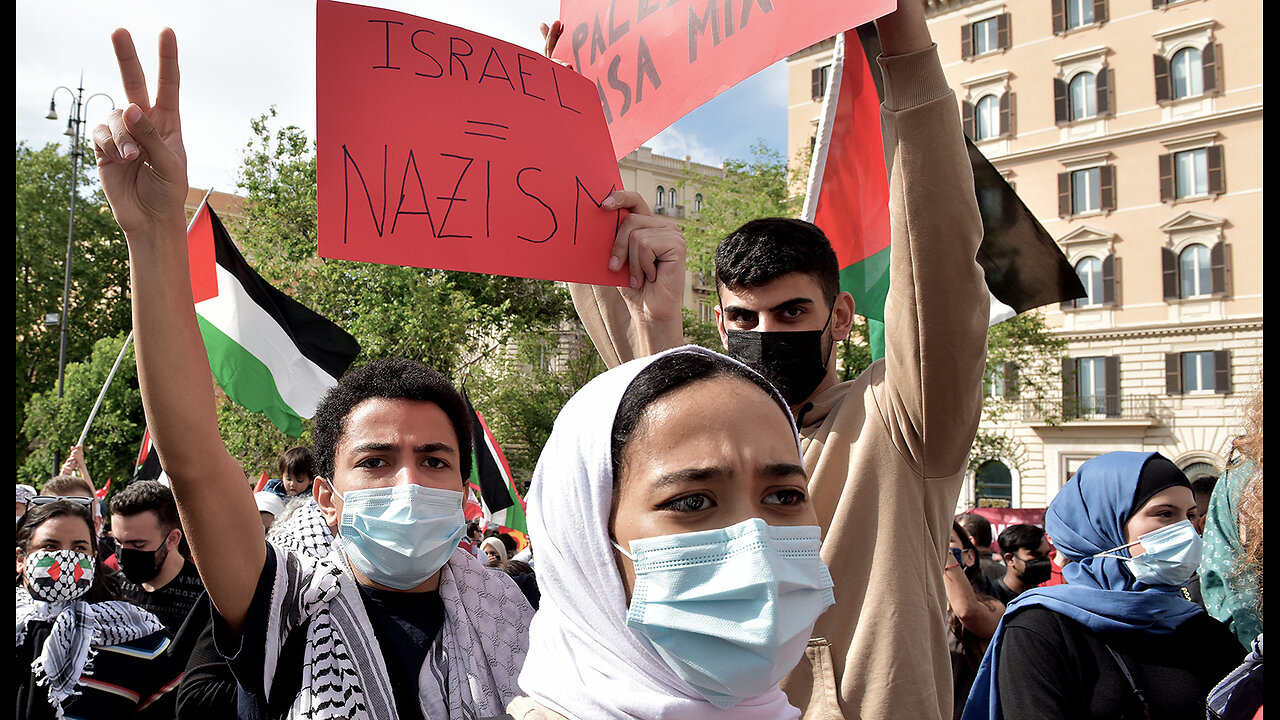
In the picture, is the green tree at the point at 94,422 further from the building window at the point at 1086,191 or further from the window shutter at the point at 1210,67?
the window shutter at the point at 1210,67

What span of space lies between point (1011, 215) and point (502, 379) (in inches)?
953

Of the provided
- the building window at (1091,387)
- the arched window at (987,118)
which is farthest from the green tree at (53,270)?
the building window at (1091,387)

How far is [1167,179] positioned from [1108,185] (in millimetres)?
1726

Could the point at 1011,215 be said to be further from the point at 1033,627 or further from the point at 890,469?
Result: the point at 890,469

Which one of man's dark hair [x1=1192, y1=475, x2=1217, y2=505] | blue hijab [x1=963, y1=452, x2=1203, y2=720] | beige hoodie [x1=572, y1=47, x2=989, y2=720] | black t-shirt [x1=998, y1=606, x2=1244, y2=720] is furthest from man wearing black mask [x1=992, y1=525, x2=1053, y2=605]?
beige hoodie [x1=572, y1=47, x2=989, y2=720]

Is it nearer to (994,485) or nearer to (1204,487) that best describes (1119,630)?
(1204,487)

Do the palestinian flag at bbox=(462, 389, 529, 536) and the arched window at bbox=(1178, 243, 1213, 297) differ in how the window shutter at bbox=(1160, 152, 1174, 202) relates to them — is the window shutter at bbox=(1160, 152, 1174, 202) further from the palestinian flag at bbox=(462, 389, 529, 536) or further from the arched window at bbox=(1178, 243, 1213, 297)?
the palestinian flag at bbox=(462, 389, 529, 536)

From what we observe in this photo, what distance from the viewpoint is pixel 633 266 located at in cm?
239

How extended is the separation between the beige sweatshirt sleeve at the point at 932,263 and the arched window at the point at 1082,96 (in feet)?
113

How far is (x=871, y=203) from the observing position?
3564 millimetres

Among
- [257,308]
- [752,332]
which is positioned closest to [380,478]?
[752,332]

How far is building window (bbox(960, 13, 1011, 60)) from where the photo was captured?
3416cm

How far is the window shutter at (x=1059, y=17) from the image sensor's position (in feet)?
109

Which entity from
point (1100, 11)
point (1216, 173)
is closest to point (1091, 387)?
point (1216, 173)
